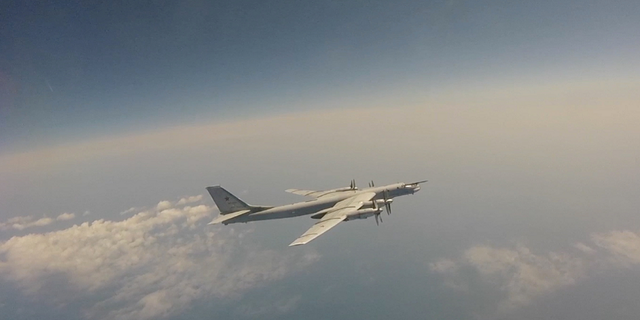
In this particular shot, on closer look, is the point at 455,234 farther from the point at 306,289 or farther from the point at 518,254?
the point at 306,289

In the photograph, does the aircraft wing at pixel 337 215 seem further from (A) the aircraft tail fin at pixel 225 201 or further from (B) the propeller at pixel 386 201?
(A) the aircraft tail fin at pixel 225 201

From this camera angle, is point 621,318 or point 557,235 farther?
point 557,235

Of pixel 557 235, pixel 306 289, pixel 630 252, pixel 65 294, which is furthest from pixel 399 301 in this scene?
pixel 65 294

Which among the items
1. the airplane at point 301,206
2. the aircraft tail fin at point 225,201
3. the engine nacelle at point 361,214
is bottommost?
the engine nacelle at point 361,214

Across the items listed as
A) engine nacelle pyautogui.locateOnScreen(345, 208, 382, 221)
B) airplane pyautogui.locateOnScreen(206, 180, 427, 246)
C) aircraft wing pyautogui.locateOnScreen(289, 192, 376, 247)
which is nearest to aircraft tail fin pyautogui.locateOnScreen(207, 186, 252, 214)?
airplane pyautogui.locateOnScreen(206, 180, 427, 246)

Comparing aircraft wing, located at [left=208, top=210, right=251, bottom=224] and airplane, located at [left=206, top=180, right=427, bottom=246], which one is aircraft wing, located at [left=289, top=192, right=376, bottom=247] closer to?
airplane, located at [left=206, top=180, right=427, bottom=246]

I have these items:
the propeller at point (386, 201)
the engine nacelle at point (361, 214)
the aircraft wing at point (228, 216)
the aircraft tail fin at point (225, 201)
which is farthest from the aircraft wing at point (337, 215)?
the aircraft tail fin at point (225, 201)

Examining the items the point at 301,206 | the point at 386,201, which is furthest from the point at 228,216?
the point at 386,201
